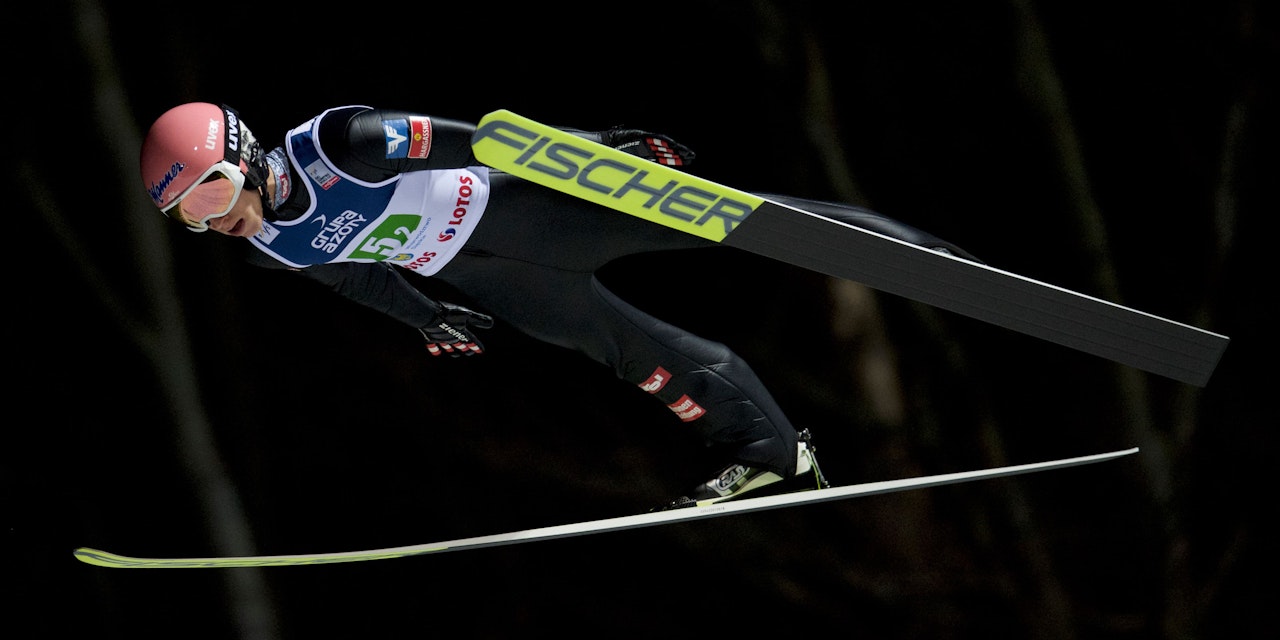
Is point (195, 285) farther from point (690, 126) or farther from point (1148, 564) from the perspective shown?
point (1148, 564)

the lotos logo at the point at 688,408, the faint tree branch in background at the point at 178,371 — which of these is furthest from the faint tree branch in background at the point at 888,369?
the faint tree branch in background at the point at 178,371

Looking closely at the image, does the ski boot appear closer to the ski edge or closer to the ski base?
the ski edge

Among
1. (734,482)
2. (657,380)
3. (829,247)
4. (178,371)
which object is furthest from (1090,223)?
(178,371)

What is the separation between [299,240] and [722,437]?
1.12 metres

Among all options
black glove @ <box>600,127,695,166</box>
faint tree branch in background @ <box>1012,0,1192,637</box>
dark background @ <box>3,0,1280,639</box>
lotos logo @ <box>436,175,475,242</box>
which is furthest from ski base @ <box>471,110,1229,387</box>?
faint tree branch in background @ <box>1012,0,1192,637</box>

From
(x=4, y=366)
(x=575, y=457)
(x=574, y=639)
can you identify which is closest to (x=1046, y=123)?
(x=575, y=457)

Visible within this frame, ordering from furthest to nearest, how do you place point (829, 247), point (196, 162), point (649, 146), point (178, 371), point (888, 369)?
1. point (888, 369)
2. point (178, 371)
3. point (649, 146)
4. point (829, 247)
5. point (196, 162)

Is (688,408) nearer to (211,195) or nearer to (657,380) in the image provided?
(657,380)

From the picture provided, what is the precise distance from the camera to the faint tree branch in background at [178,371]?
174 inches

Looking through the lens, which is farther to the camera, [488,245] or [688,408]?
[688,408]

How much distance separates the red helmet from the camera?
250 centimetres

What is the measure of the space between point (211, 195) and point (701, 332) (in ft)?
9.03

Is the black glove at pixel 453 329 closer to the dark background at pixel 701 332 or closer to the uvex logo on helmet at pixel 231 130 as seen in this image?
the uvex logo on helmet at pixel 231 130

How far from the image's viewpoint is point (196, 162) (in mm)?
2494
